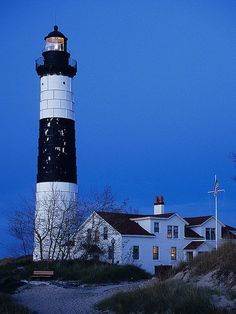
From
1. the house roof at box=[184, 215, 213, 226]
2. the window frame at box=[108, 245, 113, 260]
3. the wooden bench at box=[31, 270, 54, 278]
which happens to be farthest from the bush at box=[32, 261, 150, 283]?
the house roof at box=[184, 215, 213, 226]

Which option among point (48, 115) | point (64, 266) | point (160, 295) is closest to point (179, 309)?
point (160, 295)

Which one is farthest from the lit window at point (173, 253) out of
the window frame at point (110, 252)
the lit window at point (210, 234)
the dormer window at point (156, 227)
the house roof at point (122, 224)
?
the window frame at point (110, 252)

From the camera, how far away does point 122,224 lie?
4384cm

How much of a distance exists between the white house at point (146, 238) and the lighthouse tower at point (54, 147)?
216 centimetres

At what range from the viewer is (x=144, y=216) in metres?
45.8

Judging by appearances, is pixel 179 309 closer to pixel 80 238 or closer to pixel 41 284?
pixel 41 284

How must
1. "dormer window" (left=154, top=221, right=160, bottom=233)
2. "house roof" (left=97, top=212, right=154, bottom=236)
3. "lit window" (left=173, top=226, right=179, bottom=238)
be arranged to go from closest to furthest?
1. "house roof" (left=97, top=212, right=154, bottom=236)
2. "dormer window" (left=154, top=221, right=160, bottom=233)
3. "lit window" (left=173, top=226, right=179, bottom=238)

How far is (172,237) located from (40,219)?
11421 mm

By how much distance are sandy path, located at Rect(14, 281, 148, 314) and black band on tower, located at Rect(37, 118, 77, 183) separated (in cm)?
1212

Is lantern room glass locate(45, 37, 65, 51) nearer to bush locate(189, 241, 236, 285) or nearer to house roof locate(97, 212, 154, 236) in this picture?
house roof locate(97, 212, 154, 236)

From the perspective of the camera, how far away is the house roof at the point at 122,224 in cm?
4272

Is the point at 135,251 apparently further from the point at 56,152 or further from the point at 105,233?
the point at 56,152

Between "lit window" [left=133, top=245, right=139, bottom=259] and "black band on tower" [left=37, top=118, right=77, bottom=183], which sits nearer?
"black band on tower" [left=37, top=118, right=77, bottom=183]

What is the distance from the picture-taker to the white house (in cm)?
4122
